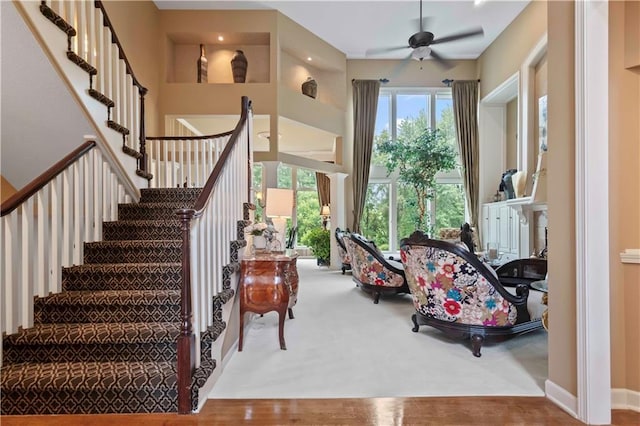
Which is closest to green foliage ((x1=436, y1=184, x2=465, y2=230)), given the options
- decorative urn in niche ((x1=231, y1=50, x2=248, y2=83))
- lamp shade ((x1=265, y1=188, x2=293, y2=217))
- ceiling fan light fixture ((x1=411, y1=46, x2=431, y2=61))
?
ceiling fan light fixture ((x1=411, y1=46, x2=431, y2=61))

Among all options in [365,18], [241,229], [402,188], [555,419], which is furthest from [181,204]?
[402,188]

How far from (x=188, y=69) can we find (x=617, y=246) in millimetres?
7616

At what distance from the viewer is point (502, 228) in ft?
22.2

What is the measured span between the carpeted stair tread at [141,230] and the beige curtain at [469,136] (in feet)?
22.5

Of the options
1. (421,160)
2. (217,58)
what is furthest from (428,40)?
(217,58)

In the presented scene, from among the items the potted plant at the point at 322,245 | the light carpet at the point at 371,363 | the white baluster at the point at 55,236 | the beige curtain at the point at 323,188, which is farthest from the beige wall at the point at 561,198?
the beige curtain at the point at 323,188

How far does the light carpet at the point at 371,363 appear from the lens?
231 centimetres

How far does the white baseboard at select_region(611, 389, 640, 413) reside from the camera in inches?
80.2

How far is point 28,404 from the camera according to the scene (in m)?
2.03

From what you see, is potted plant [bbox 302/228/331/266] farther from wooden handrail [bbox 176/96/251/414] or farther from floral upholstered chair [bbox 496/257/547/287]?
wooden handrail [bbox 176/96/251/414]

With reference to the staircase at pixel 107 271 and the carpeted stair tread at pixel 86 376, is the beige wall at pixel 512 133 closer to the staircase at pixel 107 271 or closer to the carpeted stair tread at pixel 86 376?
the staircase at pixel 107 271

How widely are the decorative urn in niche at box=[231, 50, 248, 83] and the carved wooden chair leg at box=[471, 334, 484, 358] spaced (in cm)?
617

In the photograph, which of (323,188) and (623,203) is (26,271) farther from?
(323,188)

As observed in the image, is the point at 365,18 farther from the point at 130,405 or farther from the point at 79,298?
the point at 130,405
